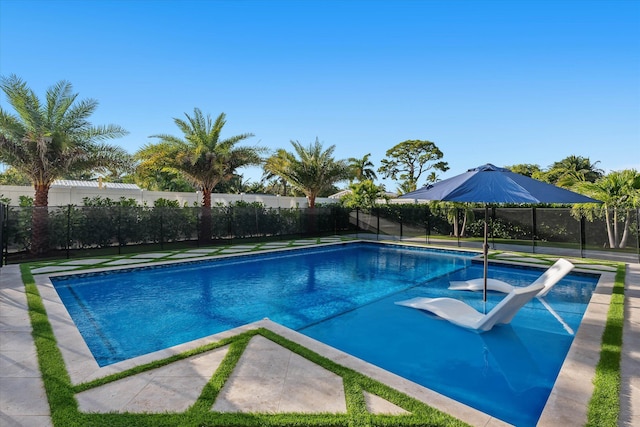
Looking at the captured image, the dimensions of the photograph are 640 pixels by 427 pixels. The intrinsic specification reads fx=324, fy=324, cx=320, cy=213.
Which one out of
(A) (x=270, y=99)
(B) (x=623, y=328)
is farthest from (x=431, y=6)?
A: (B) (x=623, y=328)

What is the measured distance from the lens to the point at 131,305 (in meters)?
6.70

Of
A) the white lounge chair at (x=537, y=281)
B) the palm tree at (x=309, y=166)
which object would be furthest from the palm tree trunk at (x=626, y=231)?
the palm tree at (x=309, y=166)

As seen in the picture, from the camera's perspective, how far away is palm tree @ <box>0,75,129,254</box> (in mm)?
10234

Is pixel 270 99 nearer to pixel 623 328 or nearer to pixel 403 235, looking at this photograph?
pixel 403 235

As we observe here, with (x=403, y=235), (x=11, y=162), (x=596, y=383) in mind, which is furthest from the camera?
(x=403, y=235)

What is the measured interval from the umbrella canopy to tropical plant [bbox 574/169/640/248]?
858 centimetres

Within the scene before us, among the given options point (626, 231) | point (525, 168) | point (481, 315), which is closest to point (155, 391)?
point (481, 315)

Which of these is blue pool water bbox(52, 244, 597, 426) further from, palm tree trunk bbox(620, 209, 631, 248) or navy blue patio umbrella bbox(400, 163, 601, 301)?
palm tree trunk bbox(620, 209, 631, 248)

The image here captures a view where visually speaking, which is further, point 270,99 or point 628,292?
point 270,99

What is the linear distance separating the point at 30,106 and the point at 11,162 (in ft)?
6.33

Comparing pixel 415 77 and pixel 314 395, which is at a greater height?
pixel 415 77

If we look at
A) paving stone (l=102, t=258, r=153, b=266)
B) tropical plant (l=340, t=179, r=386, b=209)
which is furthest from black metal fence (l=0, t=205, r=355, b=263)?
tropical plant (l=340, t=179, r=386, b=209)

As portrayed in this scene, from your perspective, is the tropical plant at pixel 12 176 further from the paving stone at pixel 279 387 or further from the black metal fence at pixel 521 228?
the black metal fence at pixel 521 228

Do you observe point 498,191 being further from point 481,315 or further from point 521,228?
point 521,228
